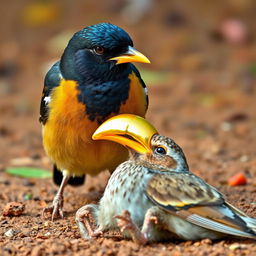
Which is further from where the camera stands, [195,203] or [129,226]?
[195,203]

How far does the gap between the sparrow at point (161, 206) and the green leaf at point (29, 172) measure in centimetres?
226

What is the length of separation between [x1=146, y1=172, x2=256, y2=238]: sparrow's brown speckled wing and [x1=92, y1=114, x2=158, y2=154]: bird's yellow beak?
0.45 meters

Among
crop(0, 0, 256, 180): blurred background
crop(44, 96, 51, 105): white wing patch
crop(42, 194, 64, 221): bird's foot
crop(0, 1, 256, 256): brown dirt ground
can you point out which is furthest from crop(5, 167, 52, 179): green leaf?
crop(44, 96, 51, 105): white wing patch

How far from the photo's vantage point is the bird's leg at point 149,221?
454 cm

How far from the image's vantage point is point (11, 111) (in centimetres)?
1031

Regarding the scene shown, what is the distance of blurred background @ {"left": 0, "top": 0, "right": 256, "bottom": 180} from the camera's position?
8.70 meters

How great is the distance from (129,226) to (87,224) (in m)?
0.62

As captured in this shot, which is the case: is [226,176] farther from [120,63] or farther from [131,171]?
[131,171]

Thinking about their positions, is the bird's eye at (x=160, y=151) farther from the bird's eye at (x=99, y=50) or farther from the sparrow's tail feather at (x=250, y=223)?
the bird's eye at (x=99, y=50)

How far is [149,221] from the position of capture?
179 inches

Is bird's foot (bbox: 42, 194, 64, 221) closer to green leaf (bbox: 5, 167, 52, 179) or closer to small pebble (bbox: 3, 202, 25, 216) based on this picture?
small pebble (bbox: 3, 202, 25, 216)

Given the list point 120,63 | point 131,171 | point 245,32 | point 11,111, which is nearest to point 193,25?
point 245,32

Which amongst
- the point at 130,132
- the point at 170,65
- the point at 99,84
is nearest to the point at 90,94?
the point at 99,84

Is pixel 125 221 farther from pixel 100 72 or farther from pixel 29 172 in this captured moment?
pixel 29 172
